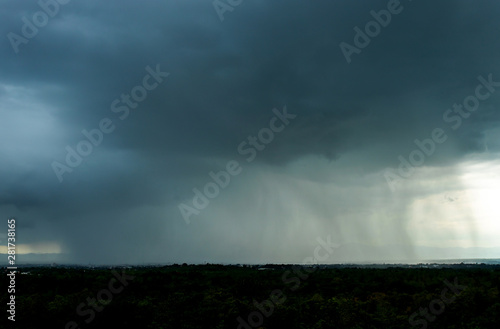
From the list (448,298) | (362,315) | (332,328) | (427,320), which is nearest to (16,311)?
(332,328)

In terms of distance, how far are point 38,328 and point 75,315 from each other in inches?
121

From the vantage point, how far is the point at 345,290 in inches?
2255

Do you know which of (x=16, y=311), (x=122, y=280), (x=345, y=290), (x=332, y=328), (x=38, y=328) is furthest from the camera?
(x=122, y=280)

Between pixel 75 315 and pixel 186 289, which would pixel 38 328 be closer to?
pixel 75 315

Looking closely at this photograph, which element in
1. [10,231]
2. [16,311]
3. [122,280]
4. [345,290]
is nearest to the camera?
[10,231]

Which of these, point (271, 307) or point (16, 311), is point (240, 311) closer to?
point (271, 307)

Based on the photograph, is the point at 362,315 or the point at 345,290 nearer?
the point at 362,315

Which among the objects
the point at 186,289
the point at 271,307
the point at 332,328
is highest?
the point at 186,289

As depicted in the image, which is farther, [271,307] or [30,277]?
[30,277]

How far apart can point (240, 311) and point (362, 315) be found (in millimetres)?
10712

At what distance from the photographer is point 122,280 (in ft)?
232

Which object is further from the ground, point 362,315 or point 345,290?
point 345,290

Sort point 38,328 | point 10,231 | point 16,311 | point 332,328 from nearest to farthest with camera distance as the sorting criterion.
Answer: point 10,231 < point 332,328 < point 38,328 < point 16,311

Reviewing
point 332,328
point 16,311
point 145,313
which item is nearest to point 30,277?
point 16,311
